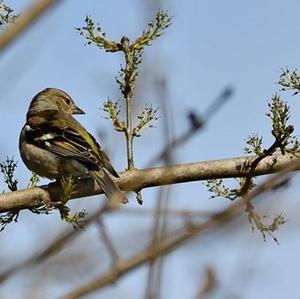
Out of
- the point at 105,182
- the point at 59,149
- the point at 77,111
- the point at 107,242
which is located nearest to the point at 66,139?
the point at 59,149

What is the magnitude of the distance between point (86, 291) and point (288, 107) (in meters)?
3.84

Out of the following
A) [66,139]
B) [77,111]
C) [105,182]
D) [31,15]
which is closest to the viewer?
[31,15]

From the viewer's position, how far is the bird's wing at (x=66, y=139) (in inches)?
277

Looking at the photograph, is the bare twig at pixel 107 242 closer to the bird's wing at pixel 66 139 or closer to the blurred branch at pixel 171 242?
the blurred branch at pixel 171 242

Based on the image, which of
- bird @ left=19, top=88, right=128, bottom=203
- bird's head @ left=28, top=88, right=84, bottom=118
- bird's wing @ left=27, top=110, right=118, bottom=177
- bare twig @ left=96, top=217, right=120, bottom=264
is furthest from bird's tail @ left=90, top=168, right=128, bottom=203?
bare twig @ left=96, top=217, right=120, bottom=264

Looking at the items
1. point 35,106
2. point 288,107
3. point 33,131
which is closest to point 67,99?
point 35,106

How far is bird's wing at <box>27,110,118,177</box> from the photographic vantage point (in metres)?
7.04

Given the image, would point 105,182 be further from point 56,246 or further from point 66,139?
point 56,246

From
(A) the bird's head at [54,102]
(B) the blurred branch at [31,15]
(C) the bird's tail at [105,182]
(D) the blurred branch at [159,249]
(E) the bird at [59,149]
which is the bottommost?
(D) the blurred branch at [159,249]

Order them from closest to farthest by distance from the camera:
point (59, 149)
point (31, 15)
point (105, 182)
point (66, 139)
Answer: point (31, 15) → point (105, 182) → point (59, 149) → point (66, 139)

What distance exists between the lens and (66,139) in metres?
7.39

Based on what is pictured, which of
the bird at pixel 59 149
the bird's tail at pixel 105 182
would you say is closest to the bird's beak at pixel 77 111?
the bird at pixel 59 149

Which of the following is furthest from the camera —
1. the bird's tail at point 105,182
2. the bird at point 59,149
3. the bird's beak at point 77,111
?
the bird's beak at point 77,111

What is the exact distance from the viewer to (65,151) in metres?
7.23
